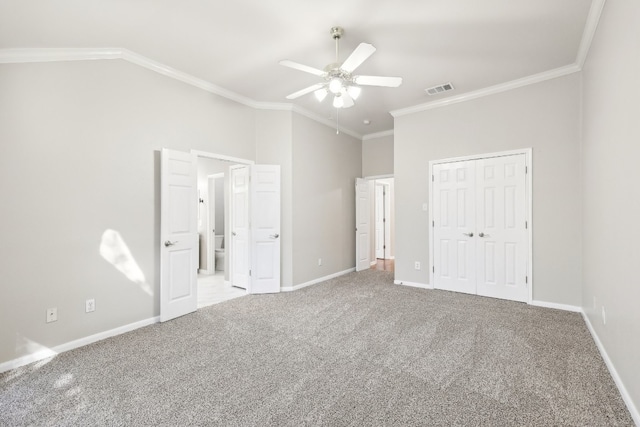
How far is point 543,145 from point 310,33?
10.8ft

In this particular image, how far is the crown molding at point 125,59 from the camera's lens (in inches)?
101

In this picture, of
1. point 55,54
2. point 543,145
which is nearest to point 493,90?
point 543,145

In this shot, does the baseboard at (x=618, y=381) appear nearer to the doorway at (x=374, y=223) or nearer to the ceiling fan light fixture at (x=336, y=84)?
the ceiling fan light fixture at (x=336, y=84)

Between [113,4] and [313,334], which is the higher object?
[113,4]

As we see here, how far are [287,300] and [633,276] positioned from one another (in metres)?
3.55

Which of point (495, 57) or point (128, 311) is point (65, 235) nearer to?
point (128, 311)

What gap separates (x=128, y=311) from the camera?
10.6 feet

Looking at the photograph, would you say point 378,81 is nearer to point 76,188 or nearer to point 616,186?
point 616,186

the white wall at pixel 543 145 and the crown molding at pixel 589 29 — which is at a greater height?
the crown molding at pixel 589 29

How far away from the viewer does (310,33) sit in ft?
9.54

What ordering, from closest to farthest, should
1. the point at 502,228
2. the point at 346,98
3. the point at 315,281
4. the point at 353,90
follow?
1. the point at 353,90
2. the point at 346,98
3. the point at 502,228
4. the point at 315,281

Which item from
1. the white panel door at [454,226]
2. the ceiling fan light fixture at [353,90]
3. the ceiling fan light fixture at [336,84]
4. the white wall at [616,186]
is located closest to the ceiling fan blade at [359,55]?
the ceiling fan light fixture at [336,84]

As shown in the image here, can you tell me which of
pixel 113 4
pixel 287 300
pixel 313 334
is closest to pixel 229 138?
pixel 113 4

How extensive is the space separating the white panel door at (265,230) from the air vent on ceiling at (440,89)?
2.55 m
